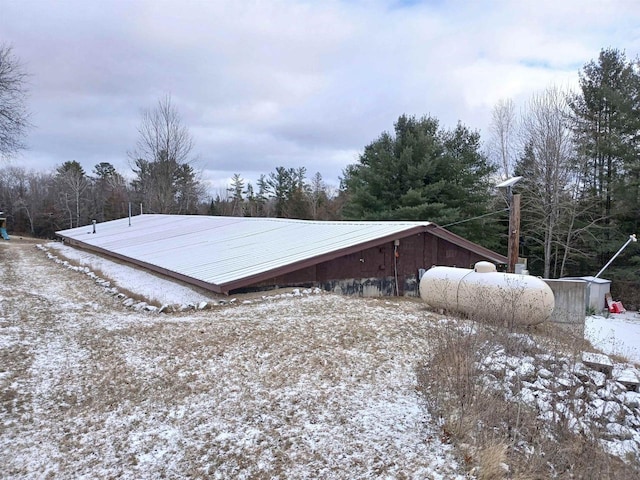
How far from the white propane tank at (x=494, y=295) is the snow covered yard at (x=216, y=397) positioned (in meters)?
1.24

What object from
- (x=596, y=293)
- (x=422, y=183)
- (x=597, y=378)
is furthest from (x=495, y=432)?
(x=422, y=183)

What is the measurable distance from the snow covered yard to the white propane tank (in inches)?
48.8

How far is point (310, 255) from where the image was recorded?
10.7 m

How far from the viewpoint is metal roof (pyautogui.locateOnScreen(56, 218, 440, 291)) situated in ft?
34.5

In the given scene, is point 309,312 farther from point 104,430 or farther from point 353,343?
point 104,430

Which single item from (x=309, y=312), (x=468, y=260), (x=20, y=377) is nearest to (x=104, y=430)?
(x=20, y=377)

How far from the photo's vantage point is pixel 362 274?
12.1 meters

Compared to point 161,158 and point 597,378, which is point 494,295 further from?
point 161,158

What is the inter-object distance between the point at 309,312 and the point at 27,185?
62344 mm

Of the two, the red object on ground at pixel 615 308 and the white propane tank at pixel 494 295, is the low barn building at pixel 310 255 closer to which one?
the white propane tank at pixel 494 295

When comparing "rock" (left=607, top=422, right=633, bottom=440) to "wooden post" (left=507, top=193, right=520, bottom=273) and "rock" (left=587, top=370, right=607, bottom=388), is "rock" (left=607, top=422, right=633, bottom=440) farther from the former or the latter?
"wooden post" (left=507, top=193, right=520, bottom=273)

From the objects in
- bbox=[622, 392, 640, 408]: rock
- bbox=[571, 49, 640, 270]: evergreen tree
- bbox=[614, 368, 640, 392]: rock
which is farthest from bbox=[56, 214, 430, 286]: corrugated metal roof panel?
bbox=[571, 49, 640, 270]: evergreen tree

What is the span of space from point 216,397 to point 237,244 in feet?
31.7

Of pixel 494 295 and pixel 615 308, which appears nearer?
pixel 494 295
